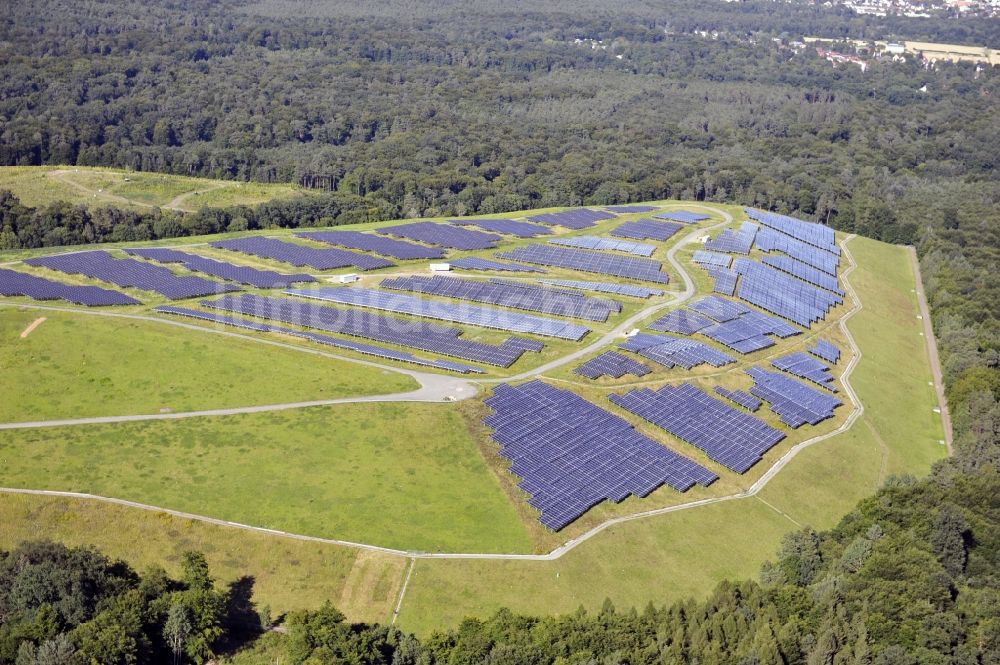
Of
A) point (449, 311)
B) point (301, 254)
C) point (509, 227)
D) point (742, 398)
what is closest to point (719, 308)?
point (742, 398)

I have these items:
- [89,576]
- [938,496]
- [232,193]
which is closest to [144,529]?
[89,576]

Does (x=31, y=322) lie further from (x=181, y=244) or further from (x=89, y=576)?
(x=89, y=576)

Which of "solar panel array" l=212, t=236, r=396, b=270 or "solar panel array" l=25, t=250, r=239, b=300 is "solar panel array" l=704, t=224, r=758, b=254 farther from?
"solar panel array" l=25, t=250, r=239, b=300

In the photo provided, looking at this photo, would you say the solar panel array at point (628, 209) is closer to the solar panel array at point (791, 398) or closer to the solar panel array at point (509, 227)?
the solar panel array at point (509, 227)

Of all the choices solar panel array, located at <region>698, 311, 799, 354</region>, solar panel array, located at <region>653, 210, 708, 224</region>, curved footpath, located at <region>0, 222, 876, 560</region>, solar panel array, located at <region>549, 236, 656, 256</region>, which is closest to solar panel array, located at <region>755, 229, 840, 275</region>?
solar panel array, located at <region>653, 210, 708, 224</region>

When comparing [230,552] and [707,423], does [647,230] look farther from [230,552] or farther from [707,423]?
[230,552]
